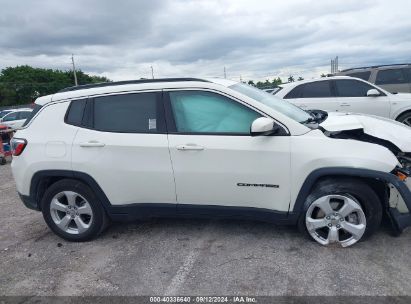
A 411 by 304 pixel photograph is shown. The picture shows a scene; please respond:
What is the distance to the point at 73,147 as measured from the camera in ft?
12.9

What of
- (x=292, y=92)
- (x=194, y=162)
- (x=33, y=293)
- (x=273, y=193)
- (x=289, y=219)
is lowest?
(x=33, y=293)

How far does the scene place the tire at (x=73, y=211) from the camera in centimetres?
402

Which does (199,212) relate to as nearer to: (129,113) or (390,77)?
(129,113)

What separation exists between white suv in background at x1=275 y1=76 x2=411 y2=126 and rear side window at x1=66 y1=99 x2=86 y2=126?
5.46 m

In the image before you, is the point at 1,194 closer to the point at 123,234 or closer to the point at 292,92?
the point at 123,234

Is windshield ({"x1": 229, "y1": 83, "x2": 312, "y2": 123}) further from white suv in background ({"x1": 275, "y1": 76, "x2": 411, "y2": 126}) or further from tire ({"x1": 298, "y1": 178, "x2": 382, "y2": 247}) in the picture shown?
white suv in background ({"x1": 275, "y1": 76, "x2": 411, "y2": 126})

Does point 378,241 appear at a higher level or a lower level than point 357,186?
lower

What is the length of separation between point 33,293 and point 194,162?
186 cm

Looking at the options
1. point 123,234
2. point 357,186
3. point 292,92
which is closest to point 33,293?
point 123,234

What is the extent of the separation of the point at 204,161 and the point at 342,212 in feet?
4.63

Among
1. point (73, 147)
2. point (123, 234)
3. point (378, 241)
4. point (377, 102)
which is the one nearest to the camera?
point (378, 241)

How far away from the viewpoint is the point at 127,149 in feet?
12.3

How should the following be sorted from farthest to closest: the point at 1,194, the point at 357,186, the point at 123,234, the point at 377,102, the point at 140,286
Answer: the point at 377,102, the point at 1,194, the point at 123,234, the point at 357,186, the point at 140,286

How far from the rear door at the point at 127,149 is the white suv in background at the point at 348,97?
528 centimetres
